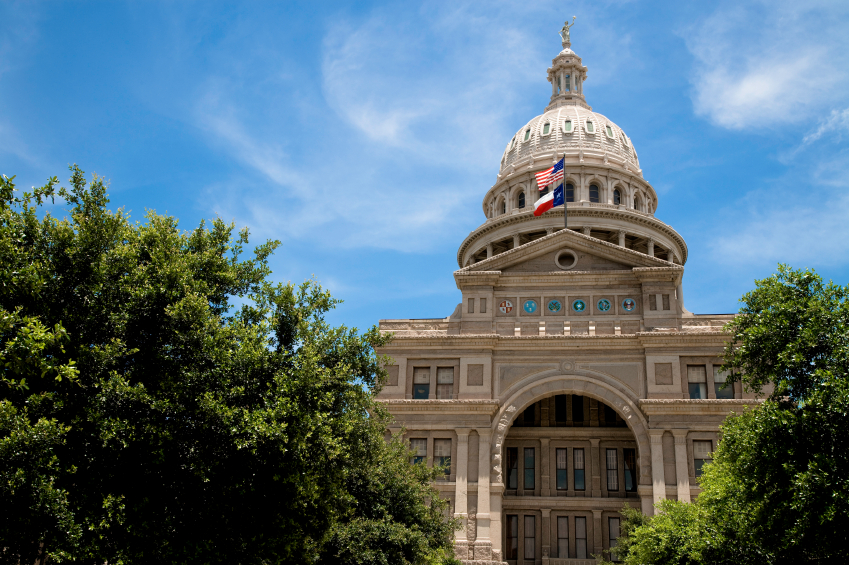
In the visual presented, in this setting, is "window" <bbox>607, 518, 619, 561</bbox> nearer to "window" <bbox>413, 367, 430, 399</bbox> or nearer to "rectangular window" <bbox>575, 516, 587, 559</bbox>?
"rectangular window" <bbox>575, 516, 587, 559</bbox>

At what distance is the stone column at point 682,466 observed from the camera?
3712 cm

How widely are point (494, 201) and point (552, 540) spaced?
33.9 m

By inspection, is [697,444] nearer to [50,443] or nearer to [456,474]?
[456,474]

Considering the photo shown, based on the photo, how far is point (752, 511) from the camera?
64.3 feet

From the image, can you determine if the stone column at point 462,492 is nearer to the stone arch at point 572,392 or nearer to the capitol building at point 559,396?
the capitol building at point 559,396

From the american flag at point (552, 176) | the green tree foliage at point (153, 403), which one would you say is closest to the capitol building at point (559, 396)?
the american flag at point (552, 176)

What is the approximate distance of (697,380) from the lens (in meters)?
39.6

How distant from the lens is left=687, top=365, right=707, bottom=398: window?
39.3 metres

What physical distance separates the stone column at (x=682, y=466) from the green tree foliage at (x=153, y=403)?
73.3 feet

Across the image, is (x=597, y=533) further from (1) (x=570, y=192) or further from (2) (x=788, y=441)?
(1) (x=570, y=192)

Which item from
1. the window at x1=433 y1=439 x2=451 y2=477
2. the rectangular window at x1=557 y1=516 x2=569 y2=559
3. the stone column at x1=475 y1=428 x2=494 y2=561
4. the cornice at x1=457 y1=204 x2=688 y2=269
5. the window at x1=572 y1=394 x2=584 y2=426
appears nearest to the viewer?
the stone column at x1=475 y1=428 x2=494 y2=561

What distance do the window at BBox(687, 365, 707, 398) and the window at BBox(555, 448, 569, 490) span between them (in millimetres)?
8334

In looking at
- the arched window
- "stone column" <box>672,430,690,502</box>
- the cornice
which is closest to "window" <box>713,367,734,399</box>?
"stone column" <box>672,430,690,502</box>

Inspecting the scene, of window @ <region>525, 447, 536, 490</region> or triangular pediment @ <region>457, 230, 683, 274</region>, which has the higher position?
triangular pediment @ <region>457, 230, 683, 274</region>
